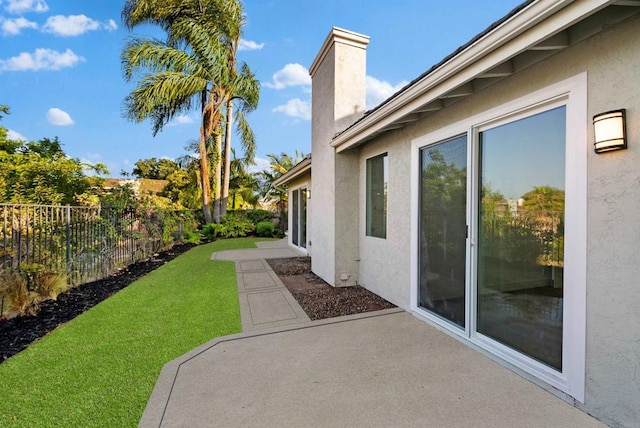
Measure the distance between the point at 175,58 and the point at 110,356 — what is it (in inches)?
684

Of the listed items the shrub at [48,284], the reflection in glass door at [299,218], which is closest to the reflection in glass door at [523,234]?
the shrub at [48,284]

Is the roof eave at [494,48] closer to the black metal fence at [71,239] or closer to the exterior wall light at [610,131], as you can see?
the exterior wall light at [610,131]

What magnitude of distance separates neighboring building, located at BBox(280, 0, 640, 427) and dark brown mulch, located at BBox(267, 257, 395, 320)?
2.16 ft

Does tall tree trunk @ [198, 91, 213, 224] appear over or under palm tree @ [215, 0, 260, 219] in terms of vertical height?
under

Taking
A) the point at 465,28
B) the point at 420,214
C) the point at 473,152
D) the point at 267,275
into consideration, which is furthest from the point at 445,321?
the point at 465,28

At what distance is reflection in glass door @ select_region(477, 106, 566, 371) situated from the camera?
9.53ft

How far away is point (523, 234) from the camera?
10.5 feet

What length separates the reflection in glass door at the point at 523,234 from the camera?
2.90m

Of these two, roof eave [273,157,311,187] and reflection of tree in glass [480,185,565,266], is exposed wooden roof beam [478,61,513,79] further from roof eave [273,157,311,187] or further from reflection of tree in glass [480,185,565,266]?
roof eave [273,157,311,187]

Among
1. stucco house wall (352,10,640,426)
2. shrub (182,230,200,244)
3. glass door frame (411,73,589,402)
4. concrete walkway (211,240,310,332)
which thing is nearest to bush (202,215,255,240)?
shrub (182,230,200,244)

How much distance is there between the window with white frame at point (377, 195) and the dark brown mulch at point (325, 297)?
51.0 inches

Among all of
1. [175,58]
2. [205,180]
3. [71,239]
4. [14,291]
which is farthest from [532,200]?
[175,58]

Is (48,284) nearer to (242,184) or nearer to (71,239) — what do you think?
(71,239)

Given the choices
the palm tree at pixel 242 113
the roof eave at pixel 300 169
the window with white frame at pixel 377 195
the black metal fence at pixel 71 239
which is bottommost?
the black metal fence at pixel 71 239
